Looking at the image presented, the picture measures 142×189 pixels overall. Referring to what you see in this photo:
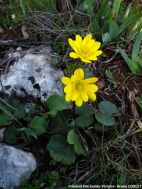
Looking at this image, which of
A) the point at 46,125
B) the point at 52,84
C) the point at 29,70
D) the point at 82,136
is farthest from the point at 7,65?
the point at 82,136

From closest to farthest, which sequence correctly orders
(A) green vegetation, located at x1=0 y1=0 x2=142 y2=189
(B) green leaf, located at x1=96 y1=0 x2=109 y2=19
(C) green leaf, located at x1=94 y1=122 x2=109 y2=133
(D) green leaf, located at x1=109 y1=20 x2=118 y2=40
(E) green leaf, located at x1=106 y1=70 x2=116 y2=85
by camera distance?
(A) green vegetation, located at x1=0 y1=0 x2=142 y2=189 → (C) green leaf, located at x1=94 y1=122 x2=109 y2=133 → (E) green leaf, located at x1=106 y1=70 x2=116 y2=85 → (D) green leaf, located at x1=109 y1=20 x2=118 y2=40 → (B) green leaf, located at x1=96 y1=0 x2=109 y2=19

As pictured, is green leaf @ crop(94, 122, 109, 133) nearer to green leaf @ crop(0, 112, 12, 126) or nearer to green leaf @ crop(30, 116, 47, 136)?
green leaf @ crop(30, 116, 47, 136)

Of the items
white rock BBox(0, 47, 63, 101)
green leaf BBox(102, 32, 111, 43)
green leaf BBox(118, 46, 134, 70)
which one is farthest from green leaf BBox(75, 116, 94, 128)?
green leaf BBox(102, 32, 111, 43)

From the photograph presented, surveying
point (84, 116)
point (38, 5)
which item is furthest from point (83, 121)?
point (38, 5)

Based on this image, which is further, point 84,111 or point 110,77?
point 110,77

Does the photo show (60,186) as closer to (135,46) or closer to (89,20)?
(135,46)

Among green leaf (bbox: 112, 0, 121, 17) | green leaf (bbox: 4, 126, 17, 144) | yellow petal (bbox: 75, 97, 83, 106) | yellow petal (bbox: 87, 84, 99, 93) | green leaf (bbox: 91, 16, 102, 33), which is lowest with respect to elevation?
green leaf (bbox: 4, 126, 17, 144)

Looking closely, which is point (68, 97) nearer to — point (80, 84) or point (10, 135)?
point (80, 84)
